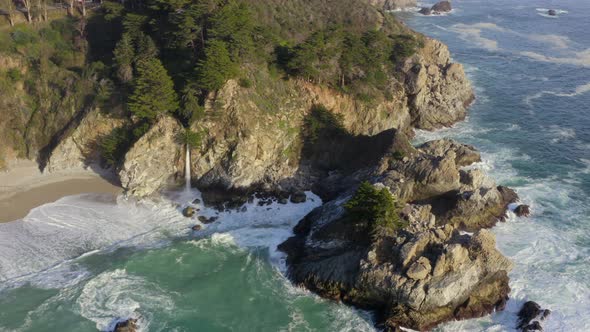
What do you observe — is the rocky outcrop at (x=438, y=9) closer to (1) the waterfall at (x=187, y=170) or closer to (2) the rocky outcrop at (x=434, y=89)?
(2) the rocky outcrop at (x=434, y=89)

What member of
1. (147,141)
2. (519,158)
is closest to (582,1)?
(519,158)

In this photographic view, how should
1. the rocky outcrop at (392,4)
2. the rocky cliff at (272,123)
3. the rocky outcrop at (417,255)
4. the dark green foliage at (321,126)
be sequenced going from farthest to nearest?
the rocky outcrop at (392,4) → the dark green foliage at (321,126) → the rocky cliff at (272,123) → the rocky outcrop at (417,255)

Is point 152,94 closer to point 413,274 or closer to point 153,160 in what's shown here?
point 153,160

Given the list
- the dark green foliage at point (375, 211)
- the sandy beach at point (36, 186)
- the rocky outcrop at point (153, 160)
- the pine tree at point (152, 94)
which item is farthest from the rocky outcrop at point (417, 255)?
the sandy beach at point (36, 186)

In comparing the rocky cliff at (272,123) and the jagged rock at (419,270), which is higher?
the rocky cliff at (272,123)

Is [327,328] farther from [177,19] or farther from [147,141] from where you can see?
[177,19]

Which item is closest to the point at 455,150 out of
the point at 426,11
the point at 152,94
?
the point at 152,94
